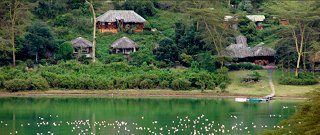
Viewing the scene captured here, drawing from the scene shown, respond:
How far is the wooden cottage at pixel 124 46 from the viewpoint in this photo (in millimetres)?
78188

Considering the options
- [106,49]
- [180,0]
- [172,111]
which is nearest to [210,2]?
[180,0]

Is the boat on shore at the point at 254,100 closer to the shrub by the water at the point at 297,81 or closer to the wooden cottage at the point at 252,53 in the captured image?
the shrub by the water at the point at 297,81

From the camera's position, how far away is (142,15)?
8462cm

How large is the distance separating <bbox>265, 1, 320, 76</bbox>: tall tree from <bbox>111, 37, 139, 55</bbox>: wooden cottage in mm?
12309

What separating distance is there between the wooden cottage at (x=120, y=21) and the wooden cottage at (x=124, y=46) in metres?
3.13

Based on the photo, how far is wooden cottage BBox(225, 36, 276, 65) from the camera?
77.0 metres

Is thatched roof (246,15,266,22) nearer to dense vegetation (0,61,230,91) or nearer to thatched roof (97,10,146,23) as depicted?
thatched roof (97,10,146,23)

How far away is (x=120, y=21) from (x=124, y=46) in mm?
4479

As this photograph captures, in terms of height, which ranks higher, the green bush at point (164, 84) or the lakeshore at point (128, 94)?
the green bush at point (164, 84)

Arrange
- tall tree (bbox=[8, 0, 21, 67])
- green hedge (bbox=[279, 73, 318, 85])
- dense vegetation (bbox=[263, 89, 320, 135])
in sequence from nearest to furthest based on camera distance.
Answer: dense vegetation (bbox=[263, 89, 320, 135]) → green hedge (bbox=[279, 73, 318, 85]) → tall tree (bbox=[8, 0, 21, 67])

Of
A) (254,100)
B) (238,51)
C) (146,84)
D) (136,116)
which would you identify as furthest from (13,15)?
(254,100)

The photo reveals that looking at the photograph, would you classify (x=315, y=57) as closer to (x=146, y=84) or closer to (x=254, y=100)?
(x=254, y=100)

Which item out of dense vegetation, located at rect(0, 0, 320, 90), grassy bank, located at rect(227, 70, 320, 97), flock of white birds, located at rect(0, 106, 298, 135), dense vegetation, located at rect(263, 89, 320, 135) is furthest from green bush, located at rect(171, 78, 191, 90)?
dense vegetation, located at rect(263, 89, 320, 135)

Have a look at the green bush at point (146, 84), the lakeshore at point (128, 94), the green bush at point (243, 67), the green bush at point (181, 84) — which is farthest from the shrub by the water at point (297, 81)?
the green bush at point (146, 84)
